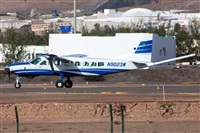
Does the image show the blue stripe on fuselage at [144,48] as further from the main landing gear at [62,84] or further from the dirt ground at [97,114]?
the dirt ground at [97,114]

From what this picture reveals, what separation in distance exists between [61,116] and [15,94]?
12721 mm

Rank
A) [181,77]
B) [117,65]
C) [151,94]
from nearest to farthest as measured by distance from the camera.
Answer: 1. [151,94]
2. [117,65]
3. [181,77]

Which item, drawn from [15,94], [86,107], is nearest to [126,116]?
[86,107]

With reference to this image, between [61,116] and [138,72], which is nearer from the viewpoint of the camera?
[61,116]

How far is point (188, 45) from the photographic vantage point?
103 metres

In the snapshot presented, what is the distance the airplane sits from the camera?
5559 centimetres

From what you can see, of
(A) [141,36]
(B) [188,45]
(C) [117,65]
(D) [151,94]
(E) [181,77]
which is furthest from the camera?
(B) [188,45]

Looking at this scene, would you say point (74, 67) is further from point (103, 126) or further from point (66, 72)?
point (103, 126)

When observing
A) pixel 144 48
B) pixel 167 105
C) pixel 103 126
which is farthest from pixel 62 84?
pixel 103 126

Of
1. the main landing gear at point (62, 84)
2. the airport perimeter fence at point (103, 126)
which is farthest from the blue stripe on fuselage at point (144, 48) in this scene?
the airport perimeter fence at point (103, 126)

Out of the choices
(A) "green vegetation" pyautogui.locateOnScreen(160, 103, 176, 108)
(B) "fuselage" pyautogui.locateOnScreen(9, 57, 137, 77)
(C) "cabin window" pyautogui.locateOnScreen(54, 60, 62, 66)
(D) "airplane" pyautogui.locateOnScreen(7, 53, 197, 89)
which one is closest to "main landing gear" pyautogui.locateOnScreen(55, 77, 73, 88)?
(D) "airplane" pyautogui.locateOnScreen(7, 53, 197, 89)

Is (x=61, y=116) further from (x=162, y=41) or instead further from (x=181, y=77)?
(x=162, y=41)

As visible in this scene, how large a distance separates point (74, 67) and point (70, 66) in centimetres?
29

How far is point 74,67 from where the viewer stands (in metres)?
56.0
